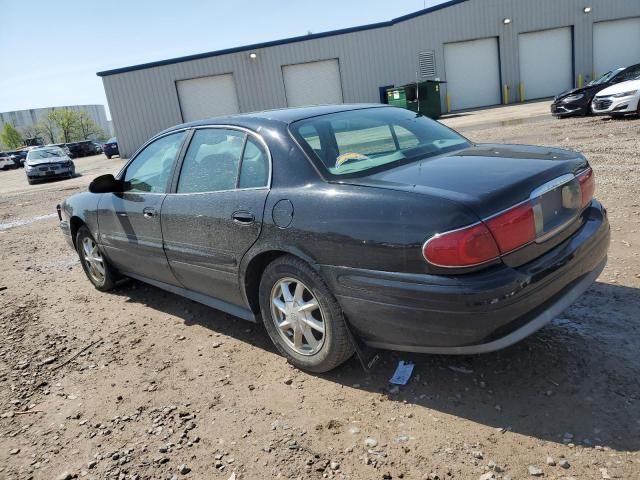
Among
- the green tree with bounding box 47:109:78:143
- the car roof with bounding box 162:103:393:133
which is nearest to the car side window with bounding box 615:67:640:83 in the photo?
the car roof with bounding box 162:103:393:133

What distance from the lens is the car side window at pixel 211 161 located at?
346 cm

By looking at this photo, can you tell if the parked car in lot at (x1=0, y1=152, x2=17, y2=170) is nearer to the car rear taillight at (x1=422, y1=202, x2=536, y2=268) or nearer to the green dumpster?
the green dumpster

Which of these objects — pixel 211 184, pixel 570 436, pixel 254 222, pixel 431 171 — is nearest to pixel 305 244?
pixel 254 222

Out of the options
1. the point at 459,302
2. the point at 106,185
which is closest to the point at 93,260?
the point at 106,185

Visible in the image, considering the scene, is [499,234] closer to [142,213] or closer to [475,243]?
[475,243]

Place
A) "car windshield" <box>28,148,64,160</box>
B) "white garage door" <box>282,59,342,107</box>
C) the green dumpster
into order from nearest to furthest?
"car windshield" <box>28,148,64,160</box> → the green dumpster → "white garage door" <box>282,59,342,107</box>

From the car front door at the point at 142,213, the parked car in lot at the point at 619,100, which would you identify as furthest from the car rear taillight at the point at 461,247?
the parked car in lot at the point at 619,100

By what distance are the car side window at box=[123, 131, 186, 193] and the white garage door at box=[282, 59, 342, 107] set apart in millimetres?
24618

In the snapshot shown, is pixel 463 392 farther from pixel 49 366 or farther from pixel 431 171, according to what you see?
pixel 49 366

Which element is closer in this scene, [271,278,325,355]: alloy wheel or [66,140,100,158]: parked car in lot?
[271,278,325,355]: alloy wheel

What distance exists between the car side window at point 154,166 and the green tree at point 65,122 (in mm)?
100437

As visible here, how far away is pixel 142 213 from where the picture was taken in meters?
4.15

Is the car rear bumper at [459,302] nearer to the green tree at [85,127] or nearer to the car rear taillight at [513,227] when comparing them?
the car rear taillight at [513,227]

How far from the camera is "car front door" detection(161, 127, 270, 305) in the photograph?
10.6 feet
